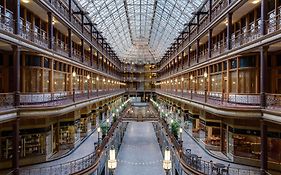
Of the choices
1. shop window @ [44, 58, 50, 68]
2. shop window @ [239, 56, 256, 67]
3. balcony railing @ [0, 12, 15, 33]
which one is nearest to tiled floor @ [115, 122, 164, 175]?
shop window @ [44, 58, 50, 68]

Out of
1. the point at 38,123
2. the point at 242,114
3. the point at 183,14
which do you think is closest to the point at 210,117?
the point at 242,114

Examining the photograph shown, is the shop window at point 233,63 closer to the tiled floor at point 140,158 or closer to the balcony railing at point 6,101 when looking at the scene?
the balcony railing at point 6,101

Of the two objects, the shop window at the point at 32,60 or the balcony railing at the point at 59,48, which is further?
the balcony railing at the point at 59,48

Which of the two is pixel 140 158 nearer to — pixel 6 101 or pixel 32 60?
pixel 32 60

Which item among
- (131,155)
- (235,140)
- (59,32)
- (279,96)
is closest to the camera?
(279,96)

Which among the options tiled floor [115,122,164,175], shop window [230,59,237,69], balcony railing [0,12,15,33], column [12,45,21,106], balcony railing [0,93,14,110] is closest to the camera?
balcony railing [0,93,14,110]

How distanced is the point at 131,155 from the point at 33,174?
24.2 m

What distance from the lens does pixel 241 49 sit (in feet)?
60.0

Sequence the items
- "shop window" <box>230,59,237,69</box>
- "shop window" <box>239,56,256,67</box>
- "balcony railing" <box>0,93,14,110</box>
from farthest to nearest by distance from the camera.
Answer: "shop window" <box>230,59,237,69</box> < "shop window" <box>239,56,256,67</box> < "balcony railing" <box>0,93,14,110</box>

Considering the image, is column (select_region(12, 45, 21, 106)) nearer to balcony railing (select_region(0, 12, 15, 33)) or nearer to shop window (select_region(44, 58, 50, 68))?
balcony railing (select_region(0, 12, 15, 33))

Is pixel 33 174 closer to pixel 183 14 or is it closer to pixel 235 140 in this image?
pixel 235 140

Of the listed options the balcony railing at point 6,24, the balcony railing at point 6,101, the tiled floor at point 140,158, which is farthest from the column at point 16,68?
the tiled floor at point 140,158

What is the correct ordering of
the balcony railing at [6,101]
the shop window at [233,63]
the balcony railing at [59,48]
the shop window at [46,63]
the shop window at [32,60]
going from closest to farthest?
1. the balcony railing at [6,101]
2. the shop window at [32,60]
3. the shop window at [233,63]
4. the shop window at [46,63]
5. the balcony railing at [59,48]

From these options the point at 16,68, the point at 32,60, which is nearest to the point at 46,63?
the point at 32,60
